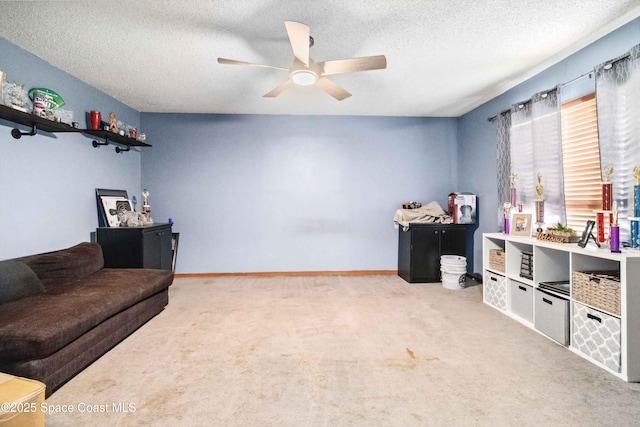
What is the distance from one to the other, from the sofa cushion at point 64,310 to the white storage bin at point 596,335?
11.2ft

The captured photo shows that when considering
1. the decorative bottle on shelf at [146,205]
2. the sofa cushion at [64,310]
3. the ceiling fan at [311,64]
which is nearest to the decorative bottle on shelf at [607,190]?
the ceiling fan at [311,64]

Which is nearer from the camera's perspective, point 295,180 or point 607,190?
point 607,190

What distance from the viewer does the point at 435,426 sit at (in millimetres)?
1483

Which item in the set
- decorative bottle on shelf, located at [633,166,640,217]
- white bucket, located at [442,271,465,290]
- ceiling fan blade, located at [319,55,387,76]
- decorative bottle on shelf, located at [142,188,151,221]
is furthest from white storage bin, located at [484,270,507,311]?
decorative bottle on shelf, located at [142,188,151,221]

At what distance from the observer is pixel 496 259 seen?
3.21m

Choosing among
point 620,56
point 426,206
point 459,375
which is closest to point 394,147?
point 426,206

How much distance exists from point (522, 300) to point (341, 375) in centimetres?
199

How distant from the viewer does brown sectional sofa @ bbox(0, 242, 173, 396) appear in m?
1.66

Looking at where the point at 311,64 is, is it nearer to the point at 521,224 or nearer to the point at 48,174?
the point at 521,224

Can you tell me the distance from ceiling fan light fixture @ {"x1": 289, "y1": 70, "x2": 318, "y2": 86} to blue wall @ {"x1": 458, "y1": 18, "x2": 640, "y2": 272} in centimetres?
235

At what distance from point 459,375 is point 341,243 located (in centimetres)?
296

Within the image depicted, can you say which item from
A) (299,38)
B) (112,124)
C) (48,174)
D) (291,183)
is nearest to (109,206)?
(48,174)

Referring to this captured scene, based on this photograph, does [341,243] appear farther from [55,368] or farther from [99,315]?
[55,368]

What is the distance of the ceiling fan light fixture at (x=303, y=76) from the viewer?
2.42 meters
